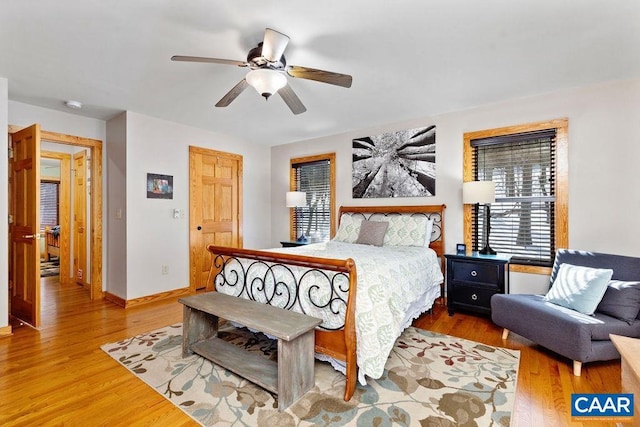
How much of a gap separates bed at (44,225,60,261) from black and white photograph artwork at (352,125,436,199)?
23.3 ft

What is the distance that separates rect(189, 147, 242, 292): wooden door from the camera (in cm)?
471

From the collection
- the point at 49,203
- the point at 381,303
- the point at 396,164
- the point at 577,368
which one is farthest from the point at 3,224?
the point at 49,203

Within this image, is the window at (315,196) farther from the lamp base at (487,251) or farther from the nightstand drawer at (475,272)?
the lamp base at (487,251)

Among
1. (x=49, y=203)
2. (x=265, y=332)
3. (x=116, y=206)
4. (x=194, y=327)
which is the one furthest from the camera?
(x=49, y=203)

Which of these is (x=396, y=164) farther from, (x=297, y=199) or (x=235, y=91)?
(x=235, y=91)

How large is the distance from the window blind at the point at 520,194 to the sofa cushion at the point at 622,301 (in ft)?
2.92

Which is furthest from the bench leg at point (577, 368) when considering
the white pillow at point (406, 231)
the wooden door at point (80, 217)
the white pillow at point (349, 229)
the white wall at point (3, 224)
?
the wooden door at point (80, 217)

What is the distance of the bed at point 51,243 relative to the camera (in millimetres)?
7166

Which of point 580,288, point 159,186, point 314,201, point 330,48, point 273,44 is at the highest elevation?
point 330,48

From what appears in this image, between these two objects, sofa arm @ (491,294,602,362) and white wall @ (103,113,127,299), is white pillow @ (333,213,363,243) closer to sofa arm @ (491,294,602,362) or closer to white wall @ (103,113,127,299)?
sofa arm @ (491,294,602,362)

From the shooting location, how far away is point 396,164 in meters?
4.41

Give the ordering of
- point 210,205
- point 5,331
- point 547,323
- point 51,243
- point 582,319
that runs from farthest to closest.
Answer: point 51,243 < point 210,205 < point 5,331 < point 547,323 < point 582,319

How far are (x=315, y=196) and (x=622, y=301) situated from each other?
13.0ft

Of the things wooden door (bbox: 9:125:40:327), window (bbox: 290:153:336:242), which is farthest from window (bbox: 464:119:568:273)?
wooden door (bbox: 9:125:40:327)
